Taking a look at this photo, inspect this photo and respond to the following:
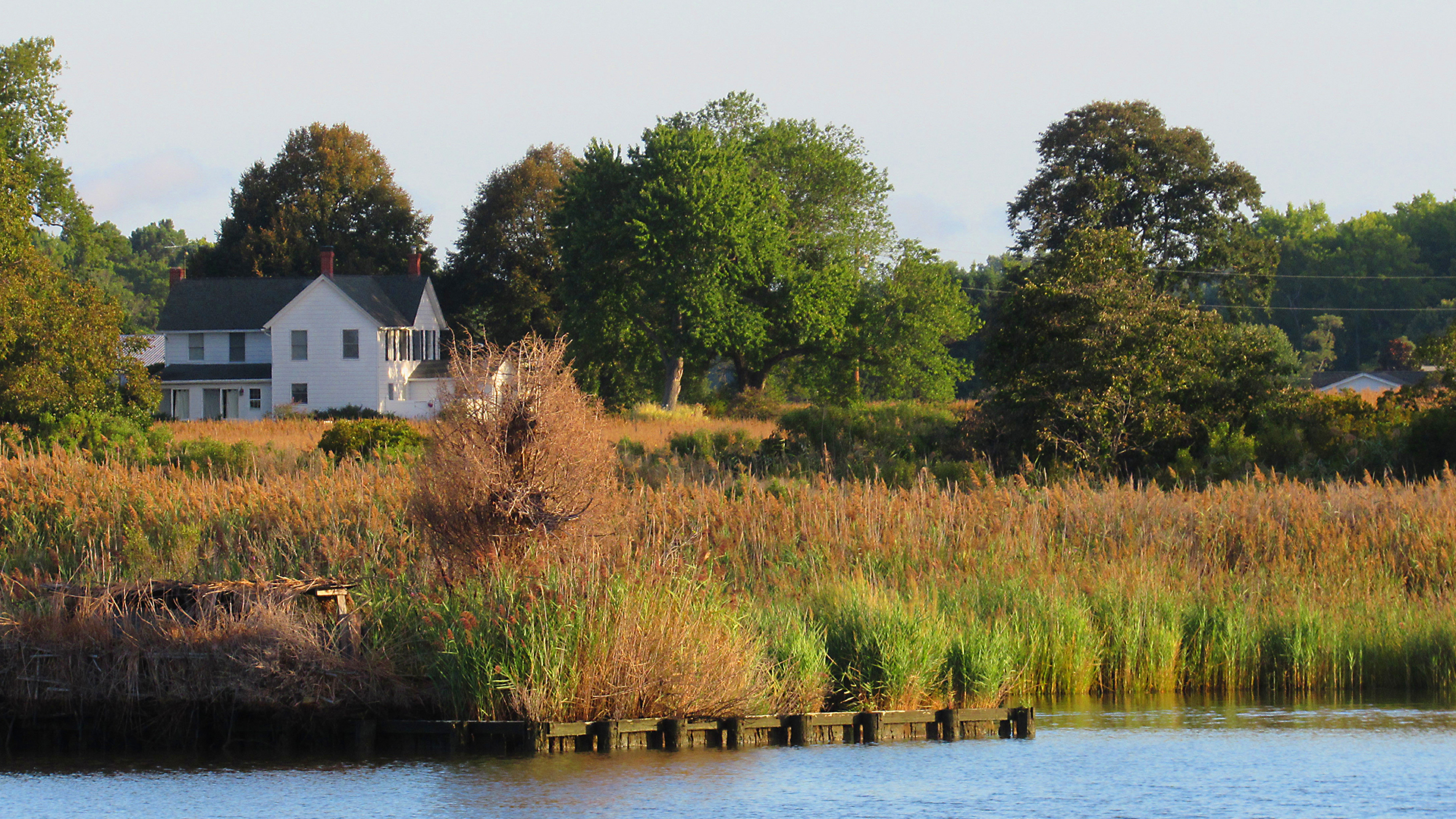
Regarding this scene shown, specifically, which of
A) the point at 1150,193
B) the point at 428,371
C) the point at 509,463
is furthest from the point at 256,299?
the point at 509,463

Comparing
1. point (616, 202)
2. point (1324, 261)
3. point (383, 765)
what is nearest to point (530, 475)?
point (383, 765)

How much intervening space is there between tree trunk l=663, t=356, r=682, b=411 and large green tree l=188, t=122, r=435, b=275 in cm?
→ 2354

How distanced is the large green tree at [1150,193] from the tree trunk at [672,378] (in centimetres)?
1451

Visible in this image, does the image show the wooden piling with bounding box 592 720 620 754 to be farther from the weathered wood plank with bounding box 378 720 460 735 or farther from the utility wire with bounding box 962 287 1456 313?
the utility wire with bounding box 962 287 1456 313

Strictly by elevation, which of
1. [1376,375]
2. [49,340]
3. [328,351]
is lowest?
[49,340]

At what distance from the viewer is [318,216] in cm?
8081

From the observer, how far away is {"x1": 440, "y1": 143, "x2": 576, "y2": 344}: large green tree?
73.8 meters

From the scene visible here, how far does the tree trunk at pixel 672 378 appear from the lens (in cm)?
6250

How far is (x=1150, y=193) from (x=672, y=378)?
65.8 feet

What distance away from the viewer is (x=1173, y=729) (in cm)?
1415

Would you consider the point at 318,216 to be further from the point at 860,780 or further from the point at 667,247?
the point at 860,780

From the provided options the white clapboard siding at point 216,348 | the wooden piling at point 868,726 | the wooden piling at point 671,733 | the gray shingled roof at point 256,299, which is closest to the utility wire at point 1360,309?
the gray shingled roof at point 256,299

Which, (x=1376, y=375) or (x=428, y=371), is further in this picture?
(x=1376, y=375)

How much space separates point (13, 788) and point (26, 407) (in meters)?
35.0
